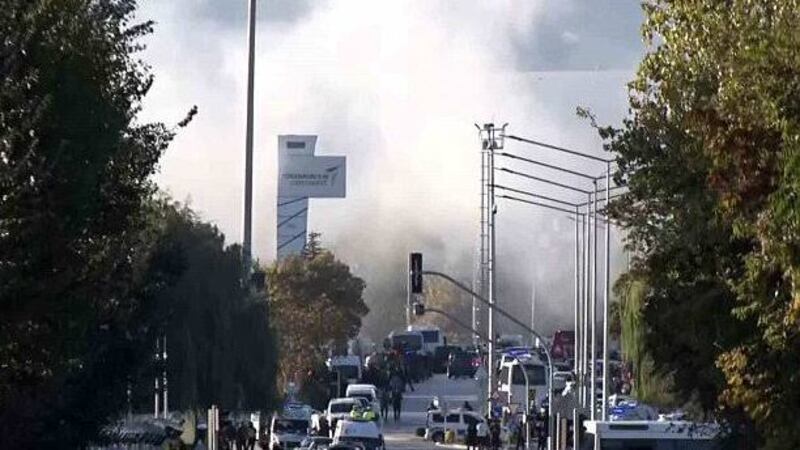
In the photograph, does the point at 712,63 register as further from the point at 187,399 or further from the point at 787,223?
the point at 187,399

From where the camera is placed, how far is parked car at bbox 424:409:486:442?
81.4m

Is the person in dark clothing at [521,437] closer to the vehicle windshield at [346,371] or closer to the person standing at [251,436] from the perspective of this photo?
the person standing at [251,436]

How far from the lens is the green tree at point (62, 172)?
819 inches

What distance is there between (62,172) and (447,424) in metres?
60.8

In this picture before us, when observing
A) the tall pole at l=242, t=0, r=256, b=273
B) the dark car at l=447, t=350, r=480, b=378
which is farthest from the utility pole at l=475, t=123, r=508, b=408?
the dark car at l=447, t=350, r=480, b=378

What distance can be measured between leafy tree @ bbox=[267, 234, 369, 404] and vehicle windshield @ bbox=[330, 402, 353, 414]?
2201 cm

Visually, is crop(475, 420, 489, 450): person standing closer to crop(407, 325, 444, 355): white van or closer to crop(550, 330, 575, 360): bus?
crop(550, 330, 575, 360): bus

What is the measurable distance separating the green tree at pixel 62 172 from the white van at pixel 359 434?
1300 inches

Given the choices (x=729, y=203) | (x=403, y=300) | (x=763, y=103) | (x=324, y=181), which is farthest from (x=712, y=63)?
(x=403, y=300)

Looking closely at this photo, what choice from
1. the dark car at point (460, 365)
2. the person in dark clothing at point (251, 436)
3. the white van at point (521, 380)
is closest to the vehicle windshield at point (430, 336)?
the dark car at point (460, 365)

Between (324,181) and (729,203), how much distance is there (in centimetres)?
10269

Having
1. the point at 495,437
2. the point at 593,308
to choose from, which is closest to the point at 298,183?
the point at 495,437

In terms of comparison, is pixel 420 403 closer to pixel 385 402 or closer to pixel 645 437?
pixel 385 402

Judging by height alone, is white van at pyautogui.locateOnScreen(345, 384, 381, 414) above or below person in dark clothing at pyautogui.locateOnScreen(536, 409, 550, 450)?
above
